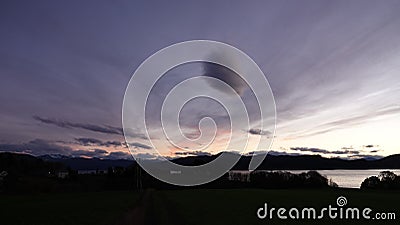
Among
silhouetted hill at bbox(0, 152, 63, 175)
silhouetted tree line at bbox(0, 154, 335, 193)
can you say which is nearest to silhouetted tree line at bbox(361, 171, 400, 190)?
silhouetted tree line at bbox(0, 154, 335, 193)

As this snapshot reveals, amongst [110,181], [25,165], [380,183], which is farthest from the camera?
[25,165]

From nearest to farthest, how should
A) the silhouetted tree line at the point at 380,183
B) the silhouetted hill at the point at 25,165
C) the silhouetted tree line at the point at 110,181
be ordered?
1. the silhouetted tree line at the point at 110,181
2. the silhouetted tree line at the point at 380,183
3. the silhouetted hill at the point at 25,165

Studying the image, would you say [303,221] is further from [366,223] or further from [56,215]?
[56,215]

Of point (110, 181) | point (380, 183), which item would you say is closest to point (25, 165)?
point (110, 181)

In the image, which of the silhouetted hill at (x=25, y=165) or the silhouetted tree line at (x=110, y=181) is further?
the silhouetted hill at (x=25, y=165)

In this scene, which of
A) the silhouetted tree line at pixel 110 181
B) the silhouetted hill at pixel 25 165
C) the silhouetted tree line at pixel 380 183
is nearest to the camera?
the silhouetted tree line at pixel 110 181

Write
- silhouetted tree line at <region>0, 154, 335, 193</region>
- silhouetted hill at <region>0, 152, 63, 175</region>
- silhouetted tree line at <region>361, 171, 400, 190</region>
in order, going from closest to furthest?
1. silhouetted tree line at <region>0, 154, 335, 193</region>
2. silhouetted tree line at <region>361, 171, 400, 190</region>
3. silhouetted hill at <region>0, 152, 63, 175</region>

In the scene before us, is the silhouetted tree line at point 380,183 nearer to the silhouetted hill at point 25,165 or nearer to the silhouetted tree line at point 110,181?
the silhouetted tree line at point 110,181

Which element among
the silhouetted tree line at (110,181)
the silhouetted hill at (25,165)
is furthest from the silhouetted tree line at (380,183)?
the silhouetted hill at (25,165)

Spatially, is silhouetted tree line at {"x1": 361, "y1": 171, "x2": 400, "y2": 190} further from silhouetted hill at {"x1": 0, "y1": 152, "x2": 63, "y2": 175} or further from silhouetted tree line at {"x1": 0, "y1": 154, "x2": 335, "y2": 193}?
silhouetted hill at {"x1": 0, "y1": 152, "x2": 63, "y2": 175}

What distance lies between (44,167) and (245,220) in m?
185

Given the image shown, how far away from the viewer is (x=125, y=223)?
28.2 m

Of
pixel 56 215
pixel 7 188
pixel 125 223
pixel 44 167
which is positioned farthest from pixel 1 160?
pixel 125 223

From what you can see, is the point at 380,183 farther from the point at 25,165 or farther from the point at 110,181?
the point at 25,165
